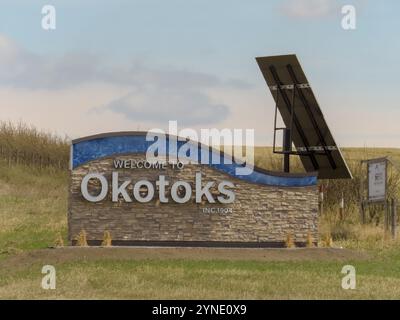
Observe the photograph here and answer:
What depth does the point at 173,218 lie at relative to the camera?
2273cm

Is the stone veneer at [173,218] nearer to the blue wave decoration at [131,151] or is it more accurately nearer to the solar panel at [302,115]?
the blue wave decoration at [131,151]

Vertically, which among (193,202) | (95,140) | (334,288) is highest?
(95,140)

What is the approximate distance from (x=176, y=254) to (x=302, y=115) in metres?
6.40

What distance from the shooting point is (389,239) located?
84.5 ft

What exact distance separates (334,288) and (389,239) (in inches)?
396

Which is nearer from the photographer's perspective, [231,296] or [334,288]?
[231,296]

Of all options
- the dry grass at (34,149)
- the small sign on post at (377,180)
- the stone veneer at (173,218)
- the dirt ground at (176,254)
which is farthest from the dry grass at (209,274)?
the dry grass at (34,149)

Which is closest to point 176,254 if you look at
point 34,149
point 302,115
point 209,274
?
point 209,274

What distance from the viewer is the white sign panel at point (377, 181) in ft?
90.5

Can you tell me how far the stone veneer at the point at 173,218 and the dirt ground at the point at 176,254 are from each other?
1.05m

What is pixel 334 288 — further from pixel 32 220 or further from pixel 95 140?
pixel 32 220

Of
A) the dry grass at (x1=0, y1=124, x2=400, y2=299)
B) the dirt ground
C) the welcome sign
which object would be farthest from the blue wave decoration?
the dry grass at (x1=0, y1=124, x2=400, y2=299)
